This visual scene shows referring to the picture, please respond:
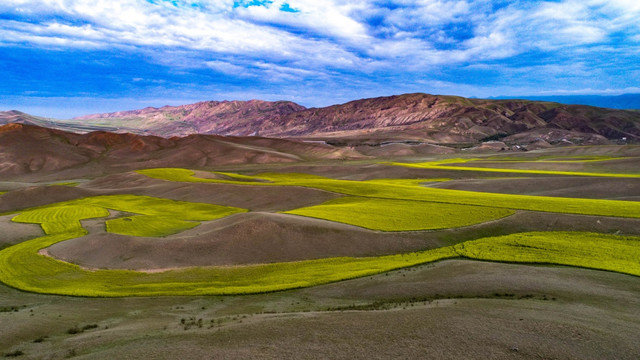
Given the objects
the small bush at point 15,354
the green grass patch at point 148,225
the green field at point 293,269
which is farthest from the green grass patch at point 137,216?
the small bush at point 15,354

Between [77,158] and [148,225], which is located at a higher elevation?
[77,158]

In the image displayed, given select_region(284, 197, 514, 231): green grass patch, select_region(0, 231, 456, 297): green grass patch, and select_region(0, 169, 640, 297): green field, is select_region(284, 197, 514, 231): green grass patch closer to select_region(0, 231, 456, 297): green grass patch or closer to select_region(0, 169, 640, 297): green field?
select_region(0, 169, 640, 297): green field

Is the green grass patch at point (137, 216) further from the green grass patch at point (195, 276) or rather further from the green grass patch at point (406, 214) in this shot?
the green grass patch at point (406, 214)

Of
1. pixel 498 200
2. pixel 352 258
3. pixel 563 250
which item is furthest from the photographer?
pixel 498 200

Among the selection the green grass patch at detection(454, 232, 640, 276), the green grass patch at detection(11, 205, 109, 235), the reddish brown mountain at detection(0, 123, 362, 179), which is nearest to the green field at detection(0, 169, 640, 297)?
the green grass patch at detection(454, 232, 640, 276)

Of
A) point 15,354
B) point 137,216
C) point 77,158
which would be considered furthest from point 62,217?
point 77,158

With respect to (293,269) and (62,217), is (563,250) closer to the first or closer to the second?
(293,269)

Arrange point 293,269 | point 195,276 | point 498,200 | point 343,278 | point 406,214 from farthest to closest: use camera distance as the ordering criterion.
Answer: point 498,200 → point 406,214 → point 293,269 → point 195,276 → point 343,278
